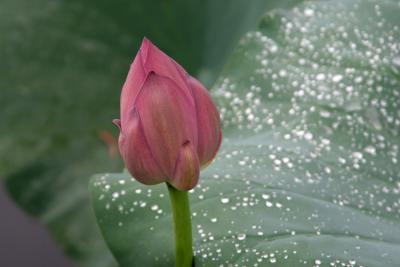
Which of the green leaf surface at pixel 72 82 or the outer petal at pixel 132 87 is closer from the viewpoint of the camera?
the outer petal at pixel 132 87

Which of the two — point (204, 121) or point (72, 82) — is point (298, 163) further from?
point (72, 82)

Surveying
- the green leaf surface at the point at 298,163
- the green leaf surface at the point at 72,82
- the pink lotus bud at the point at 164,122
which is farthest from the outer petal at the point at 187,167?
the green leaf surface at the point at 72,82

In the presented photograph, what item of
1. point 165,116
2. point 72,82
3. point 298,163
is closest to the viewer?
point 165,116

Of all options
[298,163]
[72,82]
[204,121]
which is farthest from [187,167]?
[72,82]

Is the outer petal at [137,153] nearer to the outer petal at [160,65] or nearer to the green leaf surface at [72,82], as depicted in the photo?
the outer petal at [160,65]

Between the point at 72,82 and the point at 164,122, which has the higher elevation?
the point at 164,122

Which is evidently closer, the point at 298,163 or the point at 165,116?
the point at 165,116
